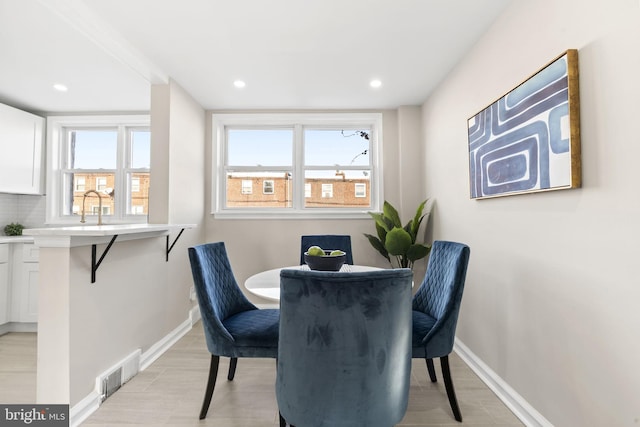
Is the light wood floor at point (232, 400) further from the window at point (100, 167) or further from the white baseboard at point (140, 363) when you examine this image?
the window at point (100, 167)

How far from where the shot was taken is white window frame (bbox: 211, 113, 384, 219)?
145 inches

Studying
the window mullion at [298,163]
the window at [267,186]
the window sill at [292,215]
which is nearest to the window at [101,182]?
the window sill at [292,215]

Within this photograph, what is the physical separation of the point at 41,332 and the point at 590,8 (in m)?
3.06

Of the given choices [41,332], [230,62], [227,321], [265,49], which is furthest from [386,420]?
[230,62]

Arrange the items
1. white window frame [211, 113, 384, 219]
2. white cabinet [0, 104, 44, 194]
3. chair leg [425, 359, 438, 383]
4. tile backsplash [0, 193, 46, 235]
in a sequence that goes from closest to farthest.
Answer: chair leg [425, 359, 438, 383] → white cabinet [0, 104, 44, 194] → tile backsplash [0, 193, 46, 235] → white window frame [211, 113, 384, 219]

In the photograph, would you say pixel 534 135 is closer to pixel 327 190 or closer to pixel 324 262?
pixel 324 262

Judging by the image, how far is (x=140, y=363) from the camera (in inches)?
91.0

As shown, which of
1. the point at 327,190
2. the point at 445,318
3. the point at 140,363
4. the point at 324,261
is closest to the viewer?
the point at 445,318

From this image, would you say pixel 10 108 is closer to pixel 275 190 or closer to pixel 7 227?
pixel 7 227

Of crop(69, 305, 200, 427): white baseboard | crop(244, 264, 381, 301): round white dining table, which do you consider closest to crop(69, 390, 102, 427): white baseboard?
crop(69, 305, 200, 427): white baseboard

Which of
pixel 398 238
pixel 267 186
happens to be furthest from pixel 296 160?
pixel 398 238

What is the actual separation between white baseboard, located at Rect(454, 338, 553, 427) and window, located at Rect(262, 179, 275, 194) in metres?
2.60

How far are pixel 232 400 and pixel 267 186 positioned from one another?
2.42 metres

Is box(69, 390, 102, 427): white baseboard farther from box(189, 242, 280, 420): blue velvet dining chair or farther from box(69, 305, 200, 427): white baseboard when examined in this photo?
box(189, 242, 280, 420): blue velvet dining chair
